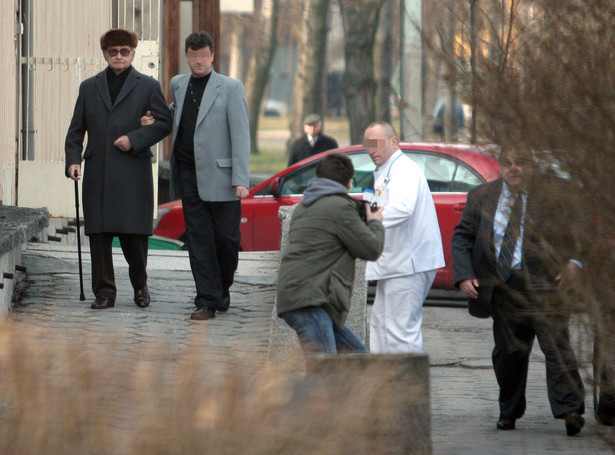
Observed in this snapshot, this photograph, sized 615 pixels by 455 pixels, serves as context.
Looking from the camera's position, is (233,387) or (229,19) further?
(229,19)

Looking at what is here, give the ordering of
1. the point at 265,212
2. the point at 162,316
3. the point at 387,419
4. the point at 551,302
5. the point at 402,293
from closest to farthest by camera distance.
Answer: the point at 387,419 < the point at 551,302 < the point at 402,293 < the point at 162,316 < the point at 265,212

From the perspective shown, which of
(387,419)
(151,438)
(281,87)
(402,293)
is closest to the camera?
(151,438)

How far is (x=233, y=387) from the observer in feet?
11.3

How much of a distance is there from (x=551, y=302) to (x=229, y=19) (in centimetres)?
5260

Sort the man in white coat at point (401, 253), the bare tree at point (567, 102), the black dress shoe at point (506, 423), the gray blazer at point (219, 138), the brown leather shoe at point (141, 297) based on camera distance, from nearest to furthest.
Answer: the bare tree at point (567, 102) < the black dress shoe at point (506, 423) < the man in white coat at point (401, 253) < the gray blazer at point (219, 138) < the brown leather shoe at point (141, 297)

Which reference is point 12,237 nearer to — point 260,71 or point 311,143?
point 311,143

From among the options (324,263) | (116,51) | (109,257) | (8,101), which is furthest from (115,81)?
(324,263)

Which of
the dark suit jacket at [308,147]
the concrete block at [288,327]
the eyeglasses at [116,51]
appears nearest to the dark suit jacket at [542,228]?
the concrete block at [288,327]

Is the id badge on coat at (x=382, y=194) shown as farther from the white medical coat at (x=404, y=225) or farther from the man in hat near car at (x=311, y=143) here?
the man in hat near car at (x=311, y=143)

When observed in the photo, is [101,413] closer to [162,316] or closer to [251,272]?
[162,316]

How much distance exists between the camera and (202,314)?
8109mm

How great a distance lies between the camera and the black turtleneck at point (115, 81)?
26.9 feet

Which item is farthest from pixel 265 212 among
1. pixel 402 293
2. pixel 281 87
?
pixel 281 87

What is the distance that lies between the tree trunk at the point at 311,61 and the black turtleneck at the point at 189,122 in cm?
2948
